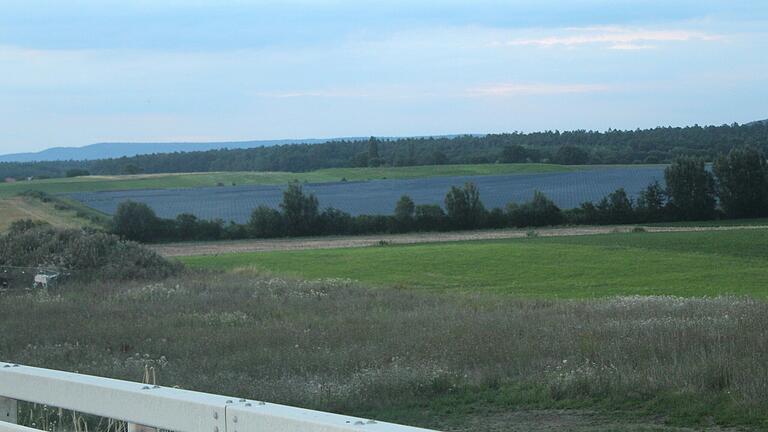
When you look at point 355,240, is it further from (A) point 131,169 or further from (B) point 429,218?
(A) point 131,169

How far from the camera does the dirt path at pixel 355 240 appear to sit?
61250mm

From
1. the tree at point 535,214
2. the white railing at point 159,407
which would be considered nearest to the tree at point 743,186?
the tree at point 535,214

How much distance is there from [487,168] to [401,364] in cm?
11000

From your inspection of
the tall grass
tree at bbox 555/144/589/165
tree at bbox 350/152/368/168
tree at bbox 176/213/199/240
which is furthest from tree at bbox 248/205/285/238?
tree at bbox 350/152/368/168

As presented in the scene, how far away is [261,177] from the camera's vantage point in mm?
121000

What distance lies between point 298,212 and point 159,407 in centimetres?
7218

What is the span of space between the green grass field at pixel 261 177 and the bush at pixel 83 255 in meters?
68.4

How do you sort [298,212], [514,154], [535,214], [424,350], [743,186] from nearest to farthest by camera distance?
1. [424,350]
2. [298,212]
3. [535,214]
4. [743,186]
5. [514,154]

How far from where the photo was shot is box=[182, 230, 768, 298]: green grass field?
32.0 meters

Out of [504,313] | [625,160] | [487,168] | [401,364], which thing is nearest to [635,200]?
[487,168]

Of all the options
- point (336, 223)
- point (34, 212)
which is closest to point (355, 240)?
point (336, 223)

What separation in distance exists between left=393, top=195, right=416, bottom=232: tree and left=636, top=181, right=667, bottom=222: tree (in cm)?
1835

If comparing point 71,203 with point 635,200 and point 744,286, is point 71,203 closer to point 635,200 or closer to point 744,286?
point 635,200

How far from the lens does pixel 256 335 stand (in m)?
16.2
